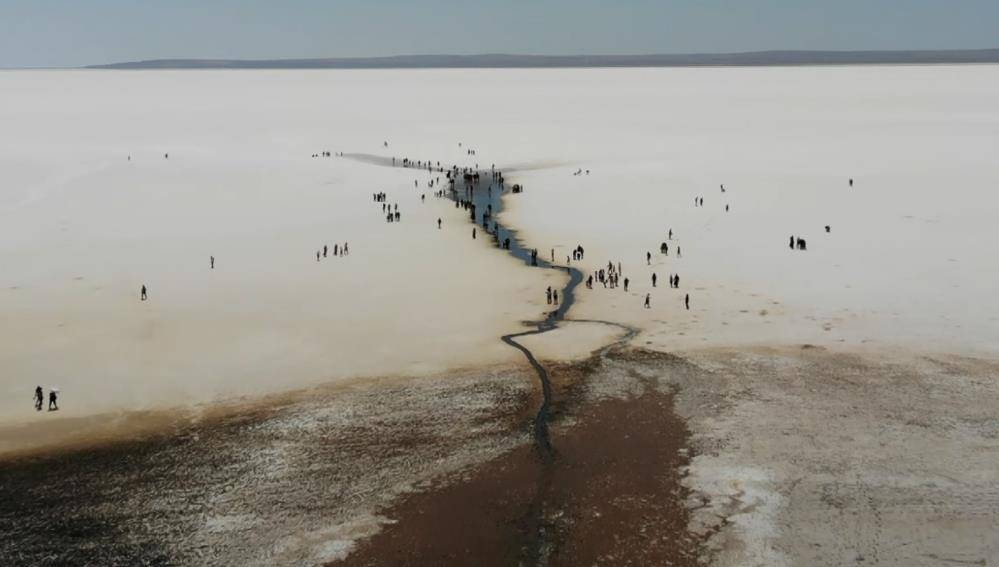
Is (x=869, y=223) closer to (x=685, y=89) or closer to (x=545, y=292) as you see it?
(x=545, y=292)

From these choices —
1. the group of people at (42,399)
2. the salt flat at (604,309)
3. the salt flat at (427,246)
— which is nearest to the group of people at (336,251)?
the salt flat at (604,309)

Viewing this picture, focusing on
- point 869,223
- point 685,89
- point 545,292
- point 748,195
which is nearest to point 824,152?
point 748,195

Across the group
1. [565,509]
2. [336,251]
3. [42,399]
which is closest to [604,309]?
[565,509]

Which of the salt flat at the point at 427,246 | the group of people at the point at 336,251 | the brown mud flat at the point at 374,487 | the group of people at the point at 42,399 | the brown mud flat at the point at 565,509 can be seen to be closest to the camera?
the brown mud flat at the point at 565,509

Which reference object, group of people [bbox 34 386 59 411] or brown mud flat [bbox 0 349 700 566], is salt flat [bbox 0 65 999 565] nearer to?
brown mud flat [bbox 0 349 700 566]

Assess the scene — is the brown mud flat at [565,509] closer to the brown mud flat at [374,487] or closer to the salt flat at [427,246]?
the brown mud flat at [374,487]

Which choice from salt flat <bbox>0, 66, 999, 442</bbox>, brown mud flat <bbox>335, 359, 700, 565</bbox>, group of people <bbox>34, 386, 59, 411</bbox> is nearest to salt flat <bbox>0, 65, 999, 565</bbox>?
salt flat <bbox>0, 66, 999, 442</bbox>

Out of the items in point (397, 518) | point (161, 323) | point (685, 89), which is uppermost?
point (685, 89)

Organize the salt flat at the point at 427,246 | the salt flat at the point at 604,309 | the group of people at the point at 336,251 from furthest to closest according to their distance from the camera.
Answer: the group of people at the point at 336,251
the salt flat at the point at 427,246
the salt flat at the point at 604,309
